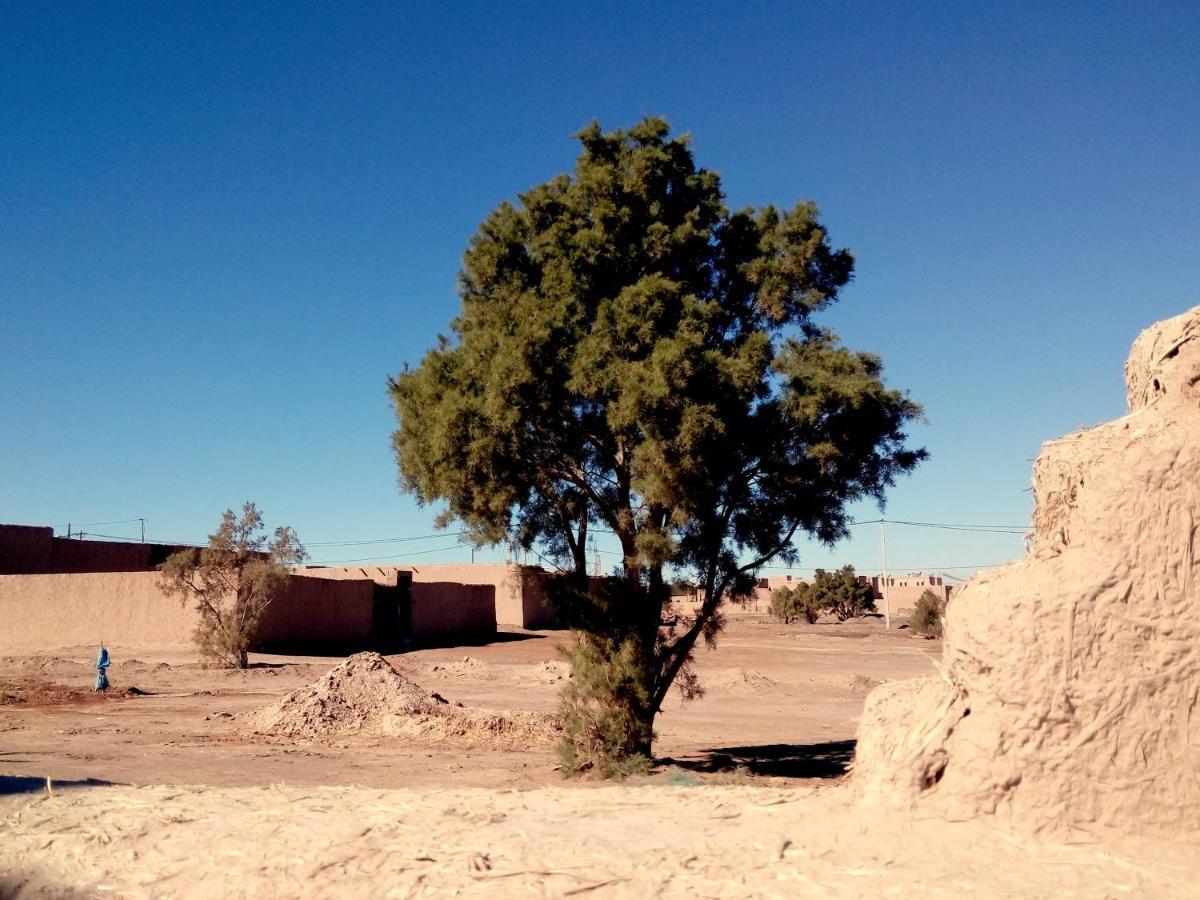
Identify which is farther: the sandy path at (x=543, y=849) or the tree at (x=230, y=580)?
the tree at (x=230, y=580)

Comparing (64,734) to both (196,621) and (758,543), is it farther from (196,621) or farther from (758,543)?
(196,621)

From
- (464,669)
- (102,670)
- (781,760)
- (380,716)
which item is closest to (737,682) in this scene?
(464,669)

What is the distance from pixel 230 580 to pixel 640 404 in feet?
76.2

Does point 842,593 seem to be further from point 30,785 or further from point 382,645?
point 30,785

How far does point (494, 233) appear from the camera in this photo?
575 inches

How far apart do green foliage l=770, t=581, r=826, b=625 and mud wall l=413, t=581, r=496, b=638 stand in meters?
32.6

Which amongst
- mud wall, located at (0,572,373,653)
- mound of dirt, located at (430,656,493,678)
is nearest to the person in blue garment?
mud wall, located at (0,572,373,653)

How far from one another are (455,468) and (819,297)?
231 inches

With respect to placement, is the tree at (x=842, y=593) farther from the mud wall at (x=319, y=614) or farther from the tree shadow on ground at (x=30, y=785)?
the tree shadow on ground at (x=30, y=785)

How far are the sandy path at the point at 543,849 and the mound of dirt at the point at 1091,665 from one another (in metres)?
0.22

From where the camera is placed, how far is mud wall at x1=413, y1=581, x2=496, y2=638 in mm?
44344

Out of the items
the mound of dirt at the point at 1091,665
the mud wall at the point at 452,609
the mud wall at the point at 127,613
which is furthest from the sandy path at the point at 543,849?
the mud wall at the point at 452,609

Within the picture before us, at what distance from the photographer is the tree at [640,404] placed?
42.7 feet

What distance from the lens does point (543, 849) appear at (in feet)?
18.3
